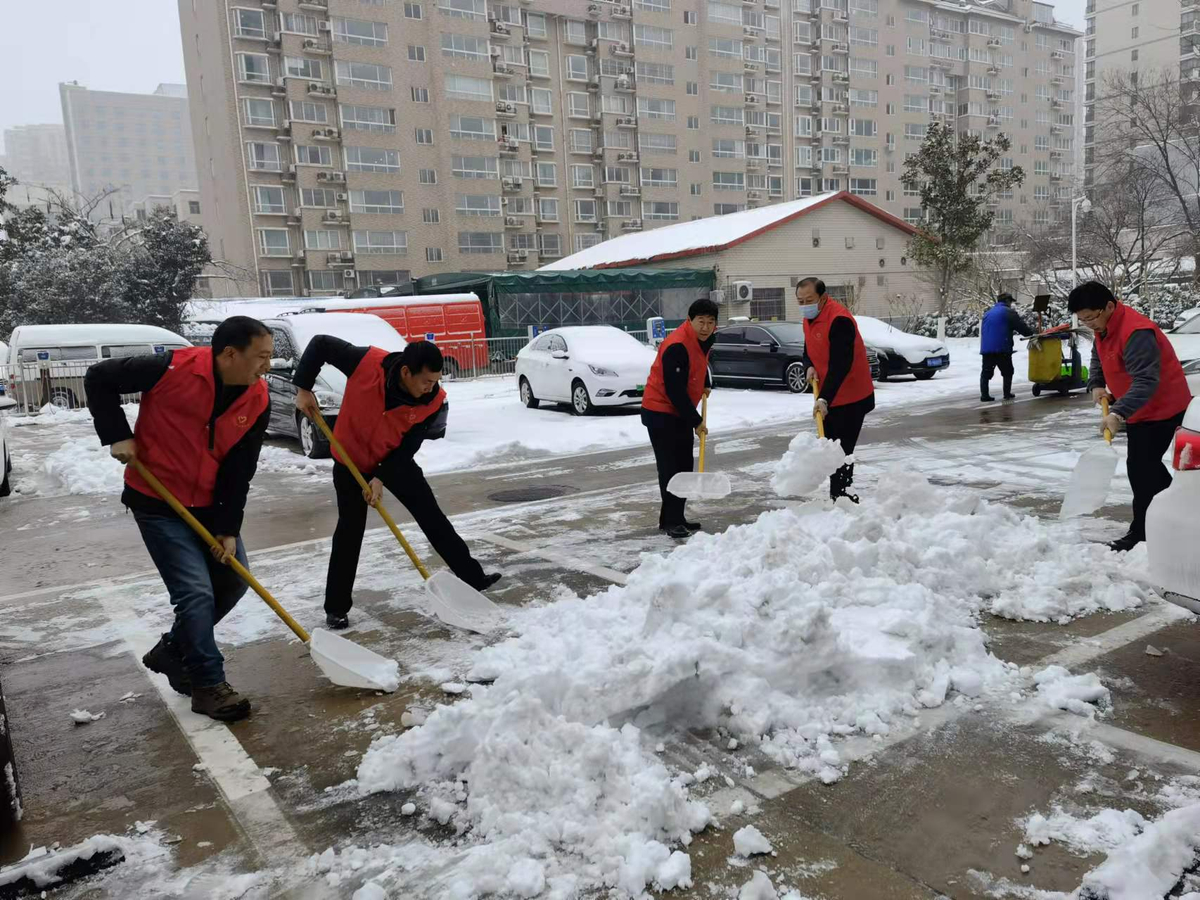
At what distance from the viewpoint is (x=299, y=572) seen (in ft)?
19.8

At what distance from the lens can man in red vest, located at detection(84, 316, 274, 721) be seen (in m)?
3.46

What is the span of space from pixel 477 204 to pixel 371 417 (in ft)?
163

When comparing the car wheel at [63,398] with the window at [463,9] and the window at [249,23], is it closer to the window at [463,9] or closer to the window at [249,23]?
the window at [249,23]

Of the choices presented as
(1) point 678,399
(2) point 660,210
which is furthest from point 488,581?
(2) point 660,210

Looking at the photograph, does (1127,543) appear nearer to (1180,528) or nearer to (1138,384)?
(1138,384)

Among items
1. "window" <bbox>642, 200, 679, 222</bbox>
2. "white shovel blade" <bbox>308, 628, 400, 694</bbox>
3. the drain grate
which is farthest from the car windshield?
"window" <bbox>642, 200, 679, 222</bbox>

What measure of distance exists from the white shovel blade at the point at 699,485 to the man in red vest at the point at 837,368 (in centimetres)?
83

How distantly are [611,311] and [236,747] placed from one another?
28.0 m

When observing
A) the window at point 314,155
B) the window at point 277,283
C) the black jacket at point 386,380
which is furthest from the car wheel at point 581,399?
the window at point 314,155

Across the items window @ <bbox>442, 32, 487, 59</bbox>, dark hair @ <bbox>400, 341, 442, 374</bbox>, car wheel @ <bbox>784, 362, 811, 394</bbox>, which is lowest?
car wheel @ <bbox>784, 362, 811, 394</bbox>

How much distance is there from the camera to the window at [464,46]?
1989 inches

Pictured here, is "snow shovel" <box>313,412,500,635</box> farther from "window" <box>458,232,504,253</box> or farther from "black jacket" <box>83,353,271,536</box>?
"window" <box>458,232,504,253</box>

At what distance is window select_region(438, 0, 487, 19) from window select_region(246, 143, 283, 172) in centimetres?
1280

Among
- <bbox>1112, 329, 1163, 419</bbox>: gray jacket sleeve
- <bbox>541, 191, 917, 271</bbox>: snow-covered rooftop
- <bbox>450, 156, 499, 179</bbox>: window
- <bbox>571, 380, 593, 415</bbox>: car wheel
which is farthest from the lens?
<bbox>450, 156, 499, 179</bbox>: window
